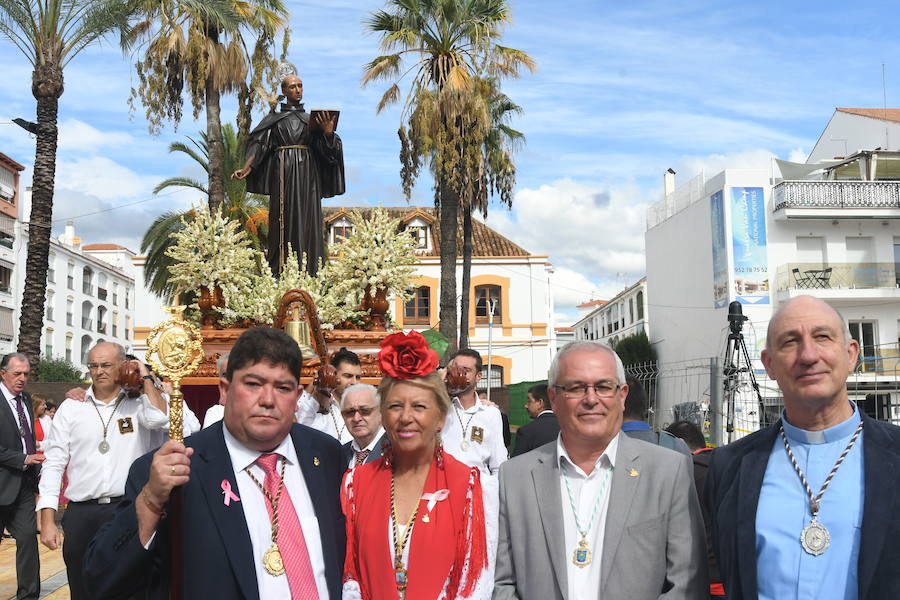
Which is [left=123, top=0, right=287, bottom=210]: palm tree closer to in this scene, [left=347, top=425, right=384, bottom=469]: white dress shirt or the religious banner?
[left=347, top=425, right=384, bottom=469]: white dress shirt

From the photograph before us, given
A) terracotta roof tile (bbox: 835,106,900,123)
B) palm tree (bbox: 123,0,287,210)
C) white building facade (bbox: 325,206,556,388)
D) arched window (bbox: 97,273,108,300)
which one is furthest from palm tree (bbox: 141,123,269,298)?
arched window (bbox: 97,273,108,300)

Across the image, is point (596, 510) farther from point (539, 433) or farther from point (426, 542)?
point (539, 433)

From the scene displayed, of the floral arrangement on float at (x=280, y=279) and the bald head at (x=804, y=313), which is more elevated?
the floral arrangement on float at (x=280, y=279)

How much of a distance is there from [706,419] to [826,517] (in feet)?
41.3

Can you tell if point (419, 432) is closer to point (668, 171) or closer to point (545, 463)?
point (545, 463)

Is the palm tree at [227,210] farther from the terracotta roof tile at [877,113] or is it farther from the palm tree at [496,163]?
the terracotta roof tile at [877,113]

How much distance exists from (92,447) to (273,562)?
3258 millimetres

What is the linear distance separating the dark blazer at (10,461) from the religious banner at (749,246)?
30420mm

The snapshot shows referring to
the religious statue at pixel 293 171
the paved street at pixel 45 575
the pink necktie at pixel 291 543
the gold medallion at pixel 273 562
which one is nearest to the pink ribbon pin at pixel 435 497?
the pink necktie at pixel 291 543

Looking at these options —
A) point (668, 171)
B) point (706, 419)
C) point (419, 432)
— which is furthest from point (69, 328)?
point (419, 432)

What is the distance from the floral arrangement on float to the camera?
8609 millimetres

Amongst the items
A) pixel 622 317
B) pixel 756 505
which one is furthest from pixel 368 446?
pixel 622 317

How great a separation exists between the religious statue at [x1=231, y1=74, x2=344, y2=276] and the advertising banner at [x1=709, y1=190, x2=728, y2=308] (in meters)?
27.3

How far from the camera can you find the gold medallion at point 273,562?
9.69 feet
